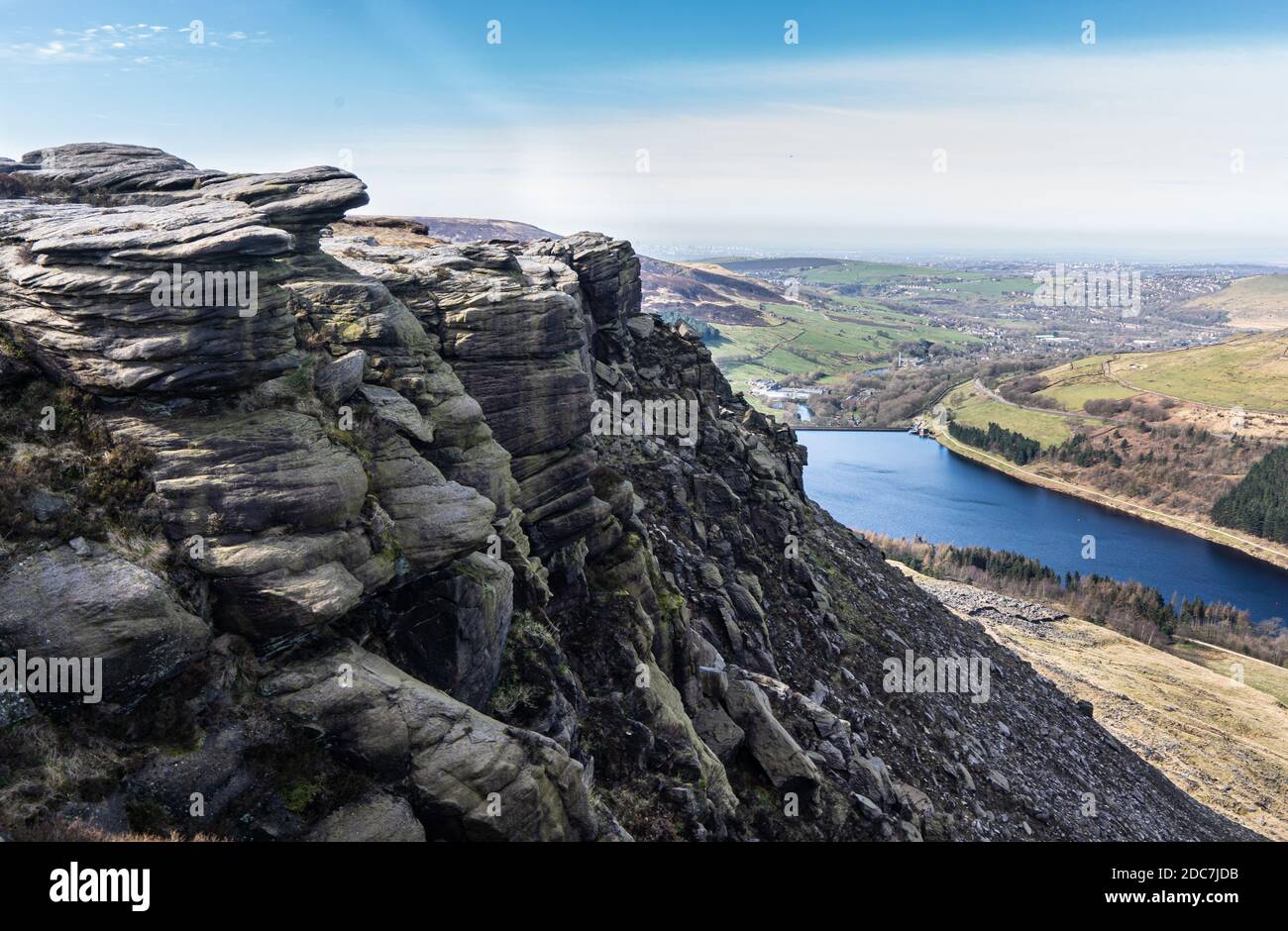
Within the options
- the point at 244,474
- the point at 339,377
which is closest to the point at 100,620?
the point at 244,474

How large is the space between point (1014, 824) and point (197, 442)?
42374 millimetres

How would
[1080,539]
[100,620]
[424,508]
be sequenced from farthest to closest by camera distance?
[1080,539] < [424,508] < [100,620]

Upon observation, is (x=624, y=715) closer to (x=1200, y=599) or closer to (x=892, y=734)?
(x=892, y=734)

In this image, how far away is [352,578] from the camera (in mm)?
20406

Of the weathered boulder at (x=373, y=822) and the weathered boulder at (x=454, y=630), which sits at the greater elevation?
the weathered boulder at (x=454, y=630)

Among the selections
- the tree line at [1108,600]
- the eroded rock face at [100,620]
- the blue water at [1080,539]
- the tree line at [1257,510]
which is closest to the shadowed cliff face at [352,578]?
the eroded rock face at [100,620]

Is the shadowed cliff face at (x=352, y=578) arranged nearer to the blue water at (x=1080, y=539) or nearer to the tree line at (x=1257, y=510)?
the blue water at (x=1080, y=539)

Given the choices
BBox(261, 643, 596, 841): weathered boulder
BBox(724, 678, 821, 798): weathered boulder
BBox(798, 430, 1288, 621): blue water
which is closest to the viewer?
BBox(261, 643, 596, 841): weathered boulder

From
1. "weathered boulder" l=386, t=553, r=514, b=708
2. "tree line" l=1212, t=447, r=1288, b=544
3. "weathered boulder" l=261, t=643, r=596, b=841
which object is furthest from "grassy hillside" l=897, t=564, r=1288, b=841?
"tree line" l=1212, t=447, r=1288, b=544

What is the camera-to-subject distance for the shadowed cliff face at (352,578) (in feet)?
56.8

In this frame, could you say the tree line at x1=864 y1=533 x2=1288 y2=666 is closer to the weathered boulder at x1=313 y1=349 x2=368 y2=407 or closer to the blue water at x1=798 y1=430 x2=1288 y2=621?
the blue water at x1=798 y1=430 x2=1288 y2=621

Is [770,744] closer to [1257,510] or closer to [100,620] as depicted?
[100,620]

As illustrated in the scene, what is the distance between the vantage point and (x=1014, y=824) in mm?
39031

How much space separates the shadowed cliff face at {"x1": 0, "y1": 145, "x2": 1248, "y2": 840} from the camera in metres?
17.3
